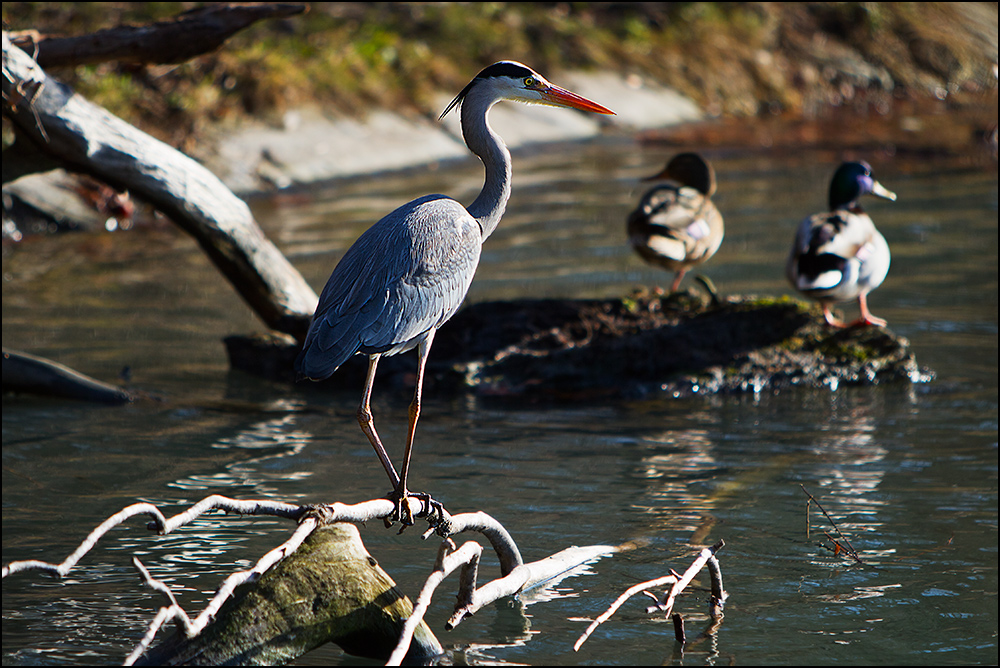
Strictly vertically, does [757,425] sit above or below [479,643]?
above

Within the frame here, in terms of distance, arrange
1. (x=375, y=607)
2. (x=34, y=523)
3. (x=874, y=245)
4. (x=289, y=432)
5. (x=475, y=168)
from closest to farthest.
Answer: (x=375, y=607) → (x=34, y=523) → (x=289, y=432) → (x=874, y=245) → (x=475, y=168)

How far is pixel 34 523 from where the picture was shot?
5.39 meters

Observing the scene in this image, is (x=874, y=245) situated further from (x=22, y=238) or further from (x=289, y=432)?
(x=22, y=238)

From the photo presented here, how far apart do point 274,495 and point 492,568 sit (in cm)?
140

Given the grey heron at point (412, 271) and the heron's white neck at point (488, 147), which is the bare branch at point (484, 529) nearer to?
the grey heron at point (412, 271)

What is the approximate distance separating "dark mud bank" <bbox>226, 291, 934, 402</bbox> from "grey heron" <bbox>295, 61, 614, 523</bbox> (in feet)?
10.2

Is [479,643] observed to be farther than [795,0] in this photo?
No

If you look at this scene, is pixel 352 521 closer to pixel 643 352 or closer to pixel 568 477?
pixel 568 477

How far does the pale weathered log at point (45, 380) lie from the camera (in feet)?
23.2

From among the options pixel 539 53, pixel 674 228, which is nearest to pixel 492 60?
pixel 539 53

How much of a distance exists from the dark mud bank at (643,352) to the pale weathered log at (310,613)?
3.73 metres

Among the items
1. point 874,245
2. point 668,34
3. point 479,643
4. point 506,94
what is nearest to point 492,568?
point 479,643

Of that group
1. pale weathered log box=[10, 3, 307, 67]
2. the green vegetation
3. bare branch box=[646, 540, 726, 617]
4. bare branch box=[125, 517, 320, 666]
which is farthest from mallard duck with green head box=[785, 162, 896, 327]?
the green vegetation

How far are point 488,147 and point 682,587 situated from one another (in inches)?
74.2
